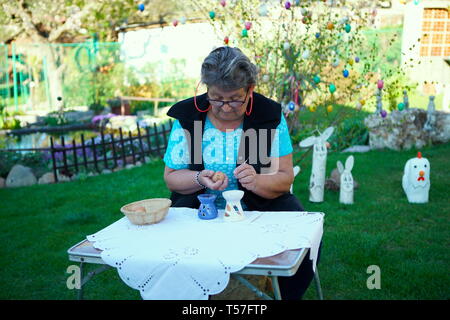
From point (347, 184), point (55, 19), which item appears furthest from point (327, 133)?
point (55, 19)

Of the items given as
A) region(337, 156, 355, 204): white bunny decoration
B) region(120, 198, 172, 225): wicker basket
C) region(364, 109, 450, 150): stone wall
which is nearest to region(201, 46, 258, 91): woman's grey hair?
region(120, 198, 172, 225): wicker basket

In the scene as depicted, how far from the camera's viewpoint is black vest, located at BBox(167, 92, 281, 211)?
8.64 feet

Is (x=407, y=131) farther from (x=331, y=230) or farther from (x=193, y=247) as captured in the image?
(x=193, y=247)

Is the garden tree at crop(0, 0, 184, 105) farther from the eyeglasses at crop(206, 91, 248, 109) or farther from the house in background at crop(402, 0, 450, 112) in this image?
the eyeglasses at crop(206, 91, 248, 109)

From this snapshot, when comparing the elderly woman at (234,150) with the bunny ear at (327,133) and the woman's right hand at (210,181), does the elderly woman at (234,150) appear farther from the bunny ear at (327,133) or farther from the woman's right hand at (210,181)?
the bunny ear at (327,133)

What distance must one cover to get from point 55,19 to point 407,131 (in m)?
10.1

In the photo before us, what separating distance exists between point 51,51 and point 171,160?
11472 mm

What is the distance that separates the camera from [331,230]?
4.14m

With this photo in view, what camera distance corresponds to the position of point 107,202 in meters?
5.24

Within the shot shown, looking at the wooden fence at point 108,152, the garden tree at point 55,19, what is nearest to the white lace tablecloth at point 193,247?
the wooden fence at point 108,152

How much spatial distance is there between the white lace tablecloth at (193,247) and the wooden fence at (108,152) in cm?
442

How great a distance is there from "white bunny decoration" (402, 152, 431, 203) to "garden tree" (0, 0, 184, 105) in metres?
9.34
